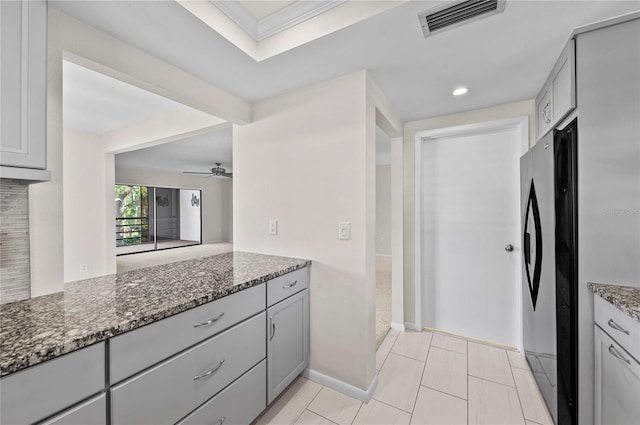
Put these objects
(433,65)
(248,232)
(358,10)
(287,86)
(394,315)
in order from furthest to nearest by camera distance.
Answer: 1. (394,315)
2. (248,232)
3. (287,86)
4. (433,65)
5. (358,10)

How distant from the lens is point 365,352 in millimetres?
1770

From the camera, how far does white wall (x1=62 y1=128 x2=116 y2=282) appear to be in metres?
3.85

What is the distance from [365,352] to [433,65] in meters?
1.98

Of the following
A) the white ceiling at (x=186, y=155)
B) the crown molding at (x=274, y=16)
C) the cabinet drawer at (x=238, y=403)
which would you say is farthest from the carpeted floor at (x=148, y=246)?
the crown molding at (x=274, y=16)

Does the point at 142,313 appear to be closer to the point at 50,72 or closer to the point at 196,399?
the point at 196,399

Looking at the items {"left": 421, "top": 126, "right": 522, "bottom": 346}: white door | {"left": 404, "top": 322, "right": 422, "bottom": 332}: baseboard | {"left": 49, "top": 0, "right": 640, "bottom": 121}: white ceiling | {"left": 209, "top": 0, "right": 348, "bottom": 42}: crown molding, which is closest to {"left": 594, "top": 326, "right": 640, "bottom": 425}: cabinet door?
{"left": 421, "top": 126, "right": 522, "bottom": 346}: white door

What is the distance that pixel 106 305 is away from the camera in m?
1.10

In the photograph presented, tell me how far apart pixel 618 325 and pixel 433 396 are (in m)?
1.14

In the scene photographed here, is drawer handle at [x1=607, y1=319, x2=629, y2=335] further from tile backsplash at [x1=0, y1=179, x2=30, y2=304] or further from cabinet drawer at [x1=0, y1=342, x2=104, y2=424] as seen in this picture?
tile backsplash at [x1=0, y1=179, x2=30, y2=304]

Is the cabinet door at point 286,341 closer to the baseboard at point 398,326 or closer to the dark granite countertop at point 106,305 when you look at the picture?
the dark granite countertop at point 106,305

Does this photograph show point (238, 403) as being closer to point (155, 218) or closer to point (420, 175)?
point (420, 175)

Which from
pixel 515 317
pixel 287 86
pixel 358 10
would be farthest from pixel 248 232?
pixel 515 317

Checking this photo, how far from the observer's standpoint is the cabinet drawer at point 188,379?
0.96m

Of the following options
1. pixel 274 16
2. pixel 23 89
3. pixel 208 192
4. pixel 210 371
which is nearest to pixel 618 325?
pixel 210 371
